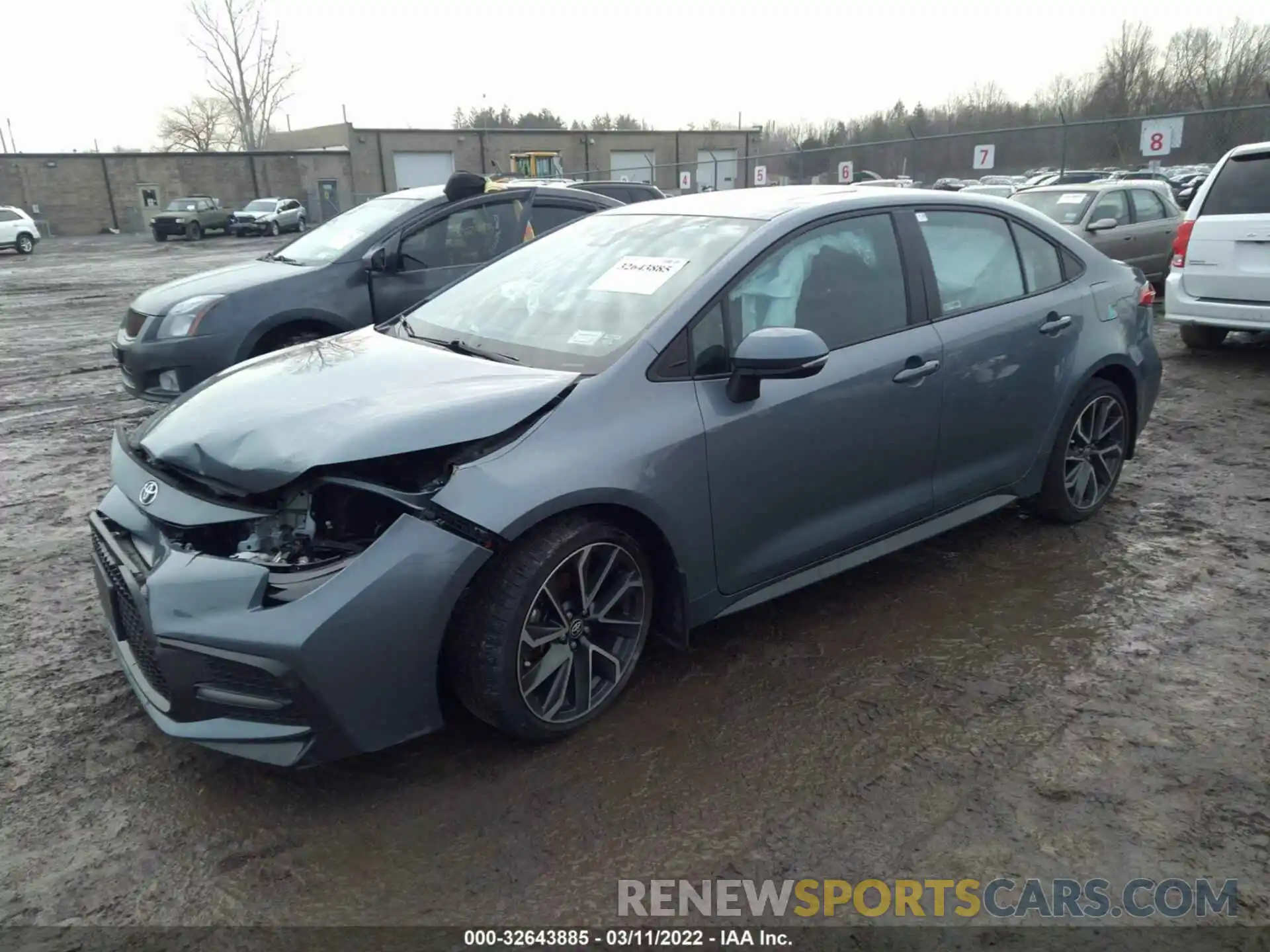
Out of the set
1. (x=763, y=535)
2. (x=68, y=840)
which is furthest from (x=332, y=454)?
(x=763, y=535)

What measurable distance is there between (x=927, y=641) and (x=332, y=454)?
90.1 inches

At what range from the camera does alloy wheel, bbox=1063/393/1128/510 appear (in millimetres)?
4422

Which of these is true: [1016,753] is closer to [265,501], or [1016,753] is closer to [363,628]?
[363,628]

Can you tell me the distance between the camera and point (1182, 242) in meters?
7.97

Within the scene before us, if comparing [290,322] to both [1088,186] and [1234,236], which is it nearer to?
[1234,236]

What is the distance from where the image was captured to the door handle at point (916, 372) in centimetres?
354

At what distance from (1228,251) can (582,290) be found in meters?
6.60

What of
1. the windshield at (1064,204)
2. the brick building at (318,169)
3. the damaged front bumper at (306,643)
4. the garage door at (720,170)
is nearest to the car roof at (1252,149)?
the windshield at (1064,204)

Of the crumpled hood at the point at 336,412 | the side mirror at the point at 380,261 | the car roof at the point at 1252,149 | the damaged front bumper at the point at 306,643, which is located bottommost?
the damaged front bumper at the point at 306,643

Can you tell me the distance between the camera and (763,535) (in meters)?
3.26

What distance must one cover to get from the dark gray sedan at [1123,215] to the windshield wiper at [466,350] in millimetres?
9416

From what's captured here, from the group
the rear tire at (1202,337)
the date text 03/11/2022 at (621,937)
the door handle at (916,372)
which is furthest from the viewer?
the rear tire at (1202,337)

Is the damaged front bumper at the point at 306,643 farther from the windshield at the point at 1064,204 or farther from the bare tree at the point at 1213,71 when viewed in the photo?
the bare tree at the point at 1213,71

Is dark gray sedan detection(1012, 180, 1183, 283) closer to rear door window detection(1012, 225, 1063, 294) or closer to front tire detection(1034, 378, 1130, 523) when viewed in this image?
front tire detection(1034, 378, 1130, 523)
